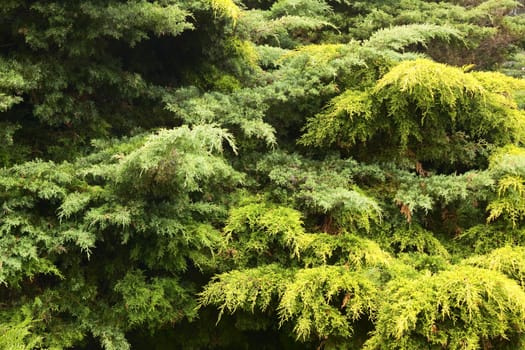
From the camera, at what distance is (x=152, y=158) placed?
7.22 ft

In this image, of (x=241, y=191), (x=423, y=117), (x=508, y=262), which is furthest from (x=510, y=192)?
(x=241, y=191)

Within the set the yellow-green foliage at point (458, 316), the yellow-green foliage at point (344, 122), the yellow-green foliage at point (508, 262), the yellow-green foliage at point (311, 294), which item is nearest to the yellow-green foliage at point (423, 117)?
the yellow-green foliage at point (344, 122)

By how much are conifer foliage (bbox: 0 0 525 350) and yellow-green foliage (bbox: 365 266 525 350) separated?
11 millimetres

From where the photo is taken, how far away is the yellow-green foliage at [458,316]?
201cm

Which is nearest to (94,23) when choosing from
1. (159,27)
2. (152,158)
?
(159,27)

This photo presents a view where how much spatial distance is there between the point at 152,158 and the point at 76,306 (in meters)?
1.02

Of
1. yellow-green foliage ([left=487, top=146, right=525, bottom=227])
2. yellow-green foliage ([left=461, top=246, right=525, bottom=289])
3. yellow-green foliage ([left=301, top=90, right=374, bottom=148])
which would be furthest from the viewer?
yellow-green foliage ([left=301, top=90, right=374, bottom=148])

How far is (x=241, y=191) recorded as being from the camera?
10.2 feet

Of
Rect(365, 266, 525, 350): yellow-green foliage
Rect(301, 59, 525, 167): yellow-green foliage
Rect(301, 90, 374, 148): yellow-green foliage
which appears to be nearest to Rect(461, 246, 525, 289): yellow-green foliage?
Rect(365, 266, 525, 350): yellow-green foliage

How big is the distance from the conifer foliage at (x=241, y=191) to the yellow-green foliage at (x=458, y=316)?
0.4 inches

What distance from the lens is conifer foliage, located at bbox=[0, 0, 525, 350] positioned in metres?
2.25

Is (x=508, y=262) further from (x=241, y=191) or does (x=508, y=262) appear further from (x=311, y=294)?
(x=241, y=191)

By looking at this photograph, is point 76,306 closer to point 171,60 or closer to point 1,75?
point 1,75

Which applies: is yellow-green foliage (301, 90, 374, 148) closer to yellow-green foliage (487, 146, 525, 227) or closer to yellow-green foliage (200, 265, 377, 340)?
yellow-green foliage (487, 146, 525, 227)
